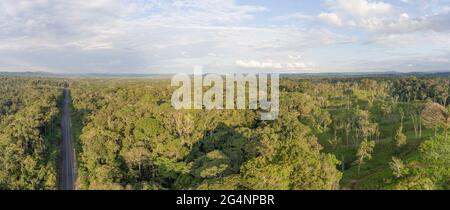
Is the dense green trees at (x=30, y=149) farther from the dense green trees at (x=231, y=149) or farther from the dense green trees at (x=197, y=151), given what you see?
the dense green trees at (x=197, y=151)

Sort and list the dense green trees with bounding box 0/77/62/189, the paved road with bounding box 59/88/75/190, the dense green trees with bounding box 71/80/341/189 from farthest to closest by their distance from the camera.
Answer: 1. the dense green trees with bounding box 0/77/62/189
2. the paved road with bounding box 59/88/75/190
3. the dense green trees with bounding box 71/80/341/189

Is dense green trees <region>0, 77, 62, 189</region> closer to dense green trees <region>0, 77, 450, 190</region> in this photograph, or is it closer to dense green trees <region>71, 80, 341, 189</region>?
dense green trees <region>0, 77, 450, 190</region>

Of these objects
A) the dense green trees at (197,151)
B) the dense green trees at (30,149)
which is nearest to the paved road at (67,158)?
the dense green trees at (30,149)

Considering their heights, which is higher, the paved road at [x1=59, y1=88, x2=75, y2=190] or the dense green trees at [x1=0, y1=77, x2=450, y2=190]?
the dense green trees at [x1=0, y1=77, x2=450, y2=190]

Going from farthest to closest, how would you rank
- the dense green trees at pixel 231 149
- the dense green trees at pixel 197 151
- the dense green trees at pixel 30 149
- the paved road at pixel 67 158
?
the dense green trees at pixel 30 149
the paved road at pixel 67 158
the dense green trees at pixel 231 149
the dense green trees at pixel 197 151

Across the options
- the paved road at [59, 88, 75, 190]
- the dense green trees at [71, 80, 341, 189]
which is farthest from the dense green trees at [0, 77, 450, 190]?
Result: the paved road at [59, 88, 75, 190]

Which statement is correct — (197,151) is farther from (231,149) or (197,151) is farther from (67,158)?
(67,158)

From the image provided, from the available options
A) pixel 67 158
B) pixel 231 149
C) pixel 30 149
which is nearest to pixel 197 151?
pixel 231 149

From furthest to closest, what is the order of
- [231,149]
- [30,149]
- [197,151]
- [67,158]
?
[30,149] < [67,158] < [197,151] < [231,149]
